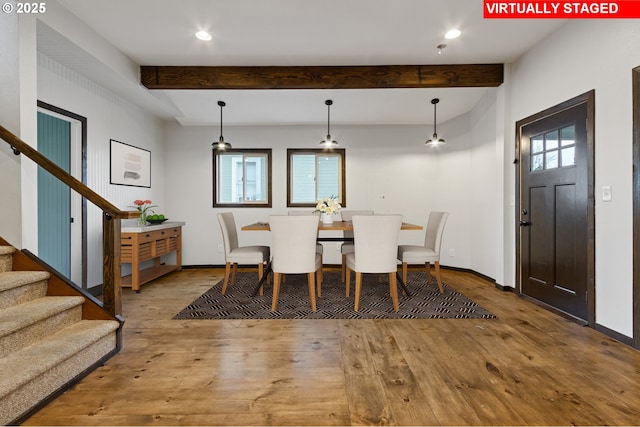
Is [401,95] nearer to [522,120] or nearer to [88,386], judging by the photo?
[522,120]

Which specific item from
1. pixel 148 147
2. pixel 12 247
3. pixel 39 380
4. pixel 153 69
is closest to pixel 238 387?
pixel 39 380

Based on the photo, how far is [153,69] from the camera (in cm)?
354

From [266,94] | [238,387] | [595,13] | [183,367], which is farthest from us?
[266,94]

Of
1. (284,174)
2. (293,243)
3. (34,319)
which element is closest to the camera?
(34,319)

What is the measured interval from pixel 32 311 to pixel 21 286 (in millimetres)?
260

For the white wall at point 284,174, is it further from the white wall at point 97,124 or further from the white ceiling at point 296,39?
the white ceiling at point 296,39

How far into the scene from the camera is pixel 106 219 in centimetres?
200

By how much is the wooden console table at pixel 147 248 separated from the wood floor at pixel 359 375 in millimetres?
1173

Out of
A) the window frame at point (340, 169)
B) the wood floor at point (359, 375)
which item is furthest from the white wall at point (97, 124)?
the window frame at point (340, 169)

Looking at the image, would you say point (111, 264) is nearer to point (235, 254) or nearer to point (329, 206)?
point (235, 254)

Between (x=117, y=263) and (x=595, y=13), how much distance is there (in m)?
4.16

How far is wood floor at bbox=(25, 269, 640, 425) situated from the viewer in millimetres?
1436

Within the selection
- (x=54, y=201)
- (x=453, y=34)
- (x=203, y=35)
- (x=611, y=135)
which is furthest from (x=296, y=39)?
(x=54, y=201)

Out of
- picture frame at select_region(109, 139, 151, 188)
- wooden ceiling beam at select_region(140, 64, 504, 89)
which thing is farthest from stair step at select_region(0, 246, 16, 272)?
wooden ceiling beam at select_region(140, 64, 504, 89)
